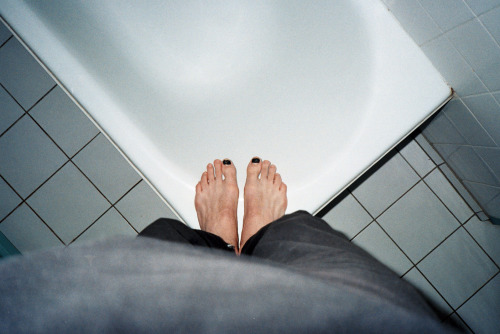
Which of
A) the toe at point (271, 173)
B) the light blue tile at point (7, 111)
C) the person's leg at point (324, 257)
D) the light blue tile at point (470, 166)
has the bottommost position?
the light blue tile at point (470, 166)

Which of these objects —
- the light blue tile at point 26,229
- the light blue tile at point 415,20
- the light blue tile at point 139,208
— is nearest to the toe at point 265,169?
the light blue tile at point 139,208

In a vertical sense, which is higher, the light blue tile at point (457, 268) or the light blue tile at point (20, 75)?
the light blue tile at point (20, 75)

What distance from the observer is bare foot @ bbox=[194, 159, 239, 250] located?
77 centimetres

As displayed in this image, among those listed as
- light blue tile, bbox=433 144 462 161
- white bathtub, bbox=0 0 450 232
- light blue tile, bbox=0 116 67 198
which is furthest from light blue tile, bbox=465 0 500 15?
light blue tile, bbox=0 116 67 198

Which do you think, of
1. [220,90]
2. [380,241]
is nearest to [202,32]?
[220,90]

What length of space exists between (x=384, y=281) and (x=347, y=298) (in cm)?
13

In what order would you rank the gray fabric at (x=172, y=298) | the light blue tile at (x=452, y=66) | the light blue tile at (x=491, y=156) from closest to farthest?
the gray fabric at (x=172, y=298)
the light blue tile at (x=452, y=66)
the light blue tile at (x=491, y=156)

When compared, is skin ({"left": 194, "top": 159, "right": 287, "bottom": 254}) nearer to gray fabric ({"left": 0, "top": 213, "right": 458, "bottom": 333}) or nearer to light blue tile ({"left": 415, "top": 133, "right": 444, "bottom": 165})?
gray fabric ({"left": 0, "top": 213, "right": 458, "bottom": 333})

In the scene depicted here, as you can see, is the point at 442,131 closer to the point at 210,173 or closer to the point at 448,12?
the point at 448,12

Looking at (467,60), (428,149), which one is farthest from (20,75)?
(428,149)

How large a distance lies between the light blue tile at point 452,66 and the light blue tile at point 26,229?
1.25 metres

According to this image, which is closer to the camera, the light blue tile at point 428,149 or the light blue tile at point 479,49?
the light blue tile at point 479,49

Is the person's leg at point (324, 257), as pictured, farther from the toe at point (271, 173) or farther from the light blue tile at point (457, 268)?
the light blue tile at point (457, 268)

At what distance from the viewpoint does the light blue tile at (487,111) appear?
658mm
